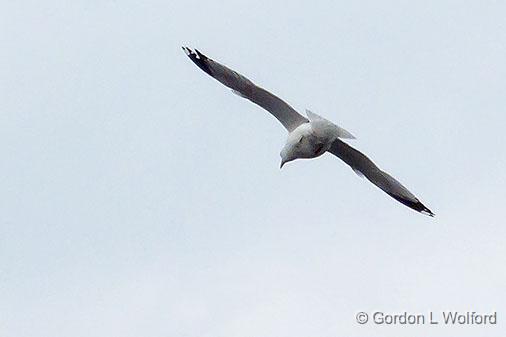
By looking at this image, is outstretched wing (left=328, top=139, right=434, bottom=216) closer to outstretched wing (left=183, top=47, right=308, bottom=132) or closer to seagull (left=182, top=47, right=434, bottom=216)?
seagull (left=182, top=47, right=434, bottom=216)

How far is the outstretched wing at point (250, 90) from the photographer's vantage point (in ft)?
86.0

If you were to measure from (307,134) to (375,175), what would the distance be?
2.38 meters

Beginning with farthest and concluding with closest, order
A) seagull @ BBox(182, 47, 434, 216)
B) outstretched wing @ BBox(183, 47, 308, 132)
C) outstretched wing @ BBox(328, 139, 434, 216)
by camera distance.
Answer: outstretched wing @ BBox(328, 139, 434, 216)
outstretched wing @ BBox(183, 47, 308, 132)
seagull @ BBox(182, 47, 434, 216)

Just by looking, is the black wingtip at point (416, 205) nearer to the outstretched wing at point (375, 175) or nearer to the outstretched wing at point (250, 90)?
the outstretched wing at point (375, 175)

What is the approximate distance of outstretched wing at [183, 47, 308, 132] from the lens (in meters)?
26.2

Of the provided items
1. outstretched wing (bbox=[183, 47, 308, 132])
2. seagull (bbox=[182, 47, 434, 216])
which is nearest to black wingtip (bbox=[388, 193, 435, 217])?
seagull (bbox=[182, 47, 434, 216])

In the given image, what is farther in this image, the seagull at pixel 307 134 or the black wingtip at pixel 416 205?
the black wingtip at pixel 416 205

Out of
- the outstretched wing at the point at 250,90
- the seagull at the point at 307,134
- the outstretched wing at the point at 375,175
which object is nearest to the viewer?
the seagull at the point at 307,134

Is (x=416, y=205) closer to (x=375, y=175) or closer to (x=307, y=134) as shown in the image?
(x=375, y=175)

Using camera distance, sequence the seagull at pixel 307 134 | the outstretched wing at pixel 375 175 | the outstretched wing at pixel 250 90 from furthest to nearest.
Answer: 1. the outstretched wing at pixel 375 175
2. the outstretched wing at pixel 250 90
3. the seagull at pixel 307 134

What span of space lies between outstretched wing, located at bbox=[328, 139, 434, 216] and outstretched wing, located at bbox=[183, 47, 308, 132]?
42.6 inches

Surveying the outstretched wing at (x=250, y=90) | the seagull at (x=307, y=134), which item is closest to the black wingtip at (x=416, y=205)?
the seagull at (x=307, y=134)

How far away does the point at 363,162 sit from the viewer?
89.4 feet

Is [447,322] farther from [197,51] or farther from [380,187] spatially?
[197,51]
